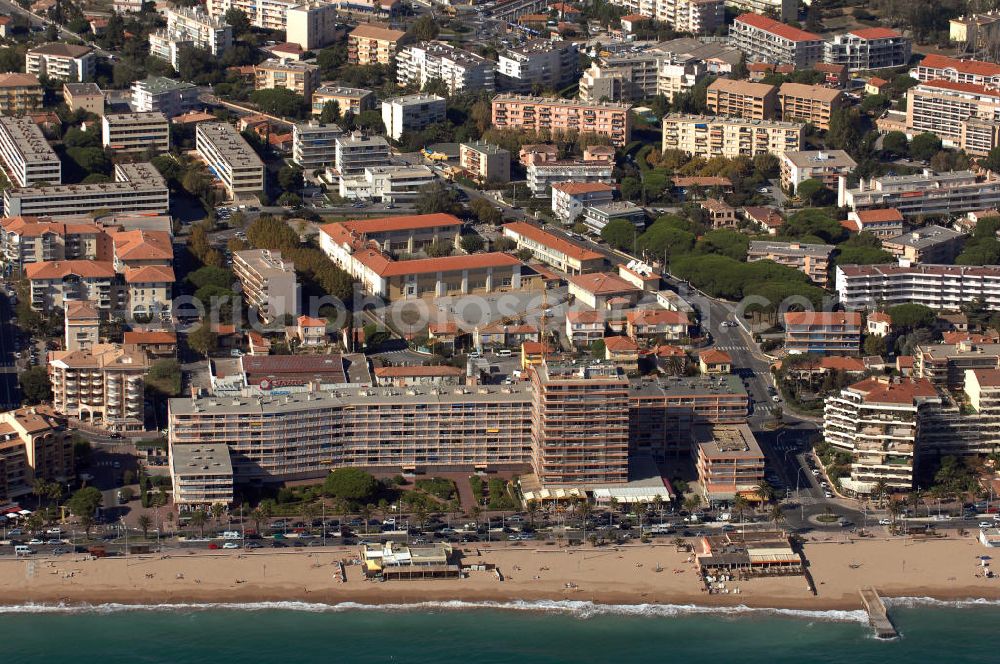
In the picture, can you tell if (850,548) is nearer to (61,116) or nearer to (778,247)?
(778,247)

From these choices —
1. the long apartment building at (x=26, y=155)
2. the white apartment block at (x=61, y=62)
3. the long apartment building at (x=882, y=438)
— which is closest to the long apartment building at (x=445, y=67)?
the white apartment block at (x=61, y=62)

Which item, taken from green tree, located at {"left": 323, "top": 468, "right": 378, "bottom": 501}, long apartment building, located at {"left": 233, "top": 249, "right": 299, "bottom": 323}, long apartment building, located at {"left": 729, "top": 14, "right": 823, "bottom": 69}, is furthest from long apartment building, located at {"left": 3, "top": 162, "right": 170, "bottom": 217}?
long apartment building, located at {"left": 729, "top": 14, "right": 823, "bottom": 69}

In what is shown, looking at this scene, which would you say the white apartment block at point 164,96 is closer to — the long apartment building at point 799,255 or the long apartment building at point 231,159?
the long apartment building at point 231,159

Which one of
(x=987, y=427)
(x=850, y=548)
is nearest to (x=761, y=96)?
(x=987, y=427)

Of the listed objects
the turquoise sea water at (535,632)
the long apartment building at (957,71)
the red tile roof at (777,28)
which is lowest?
the turquoise sea water at (535,632)

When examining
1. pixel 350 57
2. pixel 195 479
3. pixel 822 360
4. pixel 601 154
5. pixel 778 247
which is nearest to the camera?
pixel 195 479

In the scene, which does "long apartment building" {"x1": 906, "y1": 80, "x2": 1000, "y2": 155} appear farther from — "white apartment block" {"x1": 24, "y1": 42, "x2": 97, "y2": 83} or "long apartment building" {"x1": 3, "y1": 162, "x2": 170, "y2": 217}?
"white apartment block" {"x1": 24, "y1": 42, "x2": 97, "y2": 83}
